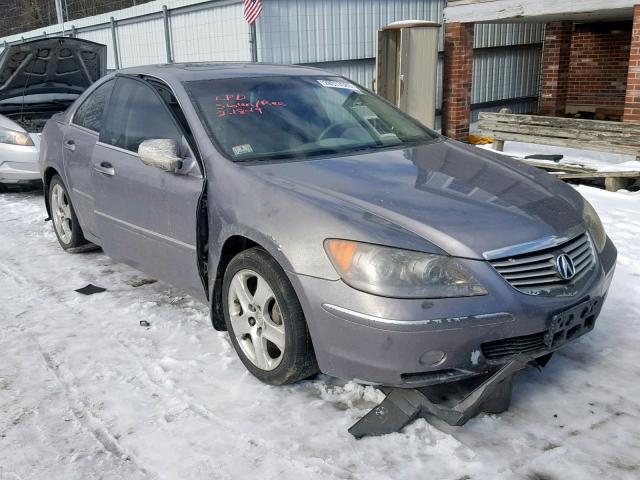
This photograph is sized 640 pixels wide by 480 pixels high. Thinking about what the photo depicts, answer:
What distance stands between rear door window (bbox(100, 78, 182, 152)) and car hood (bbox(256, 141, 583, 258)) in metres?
0.92

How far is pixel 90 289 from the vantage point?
457 centimetres

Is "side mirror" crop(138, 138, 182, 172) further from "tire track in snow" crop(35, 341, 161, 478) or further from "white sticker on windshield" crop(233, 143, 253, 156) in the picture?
"tire track in snow" crop(35, 341, 161, 478)

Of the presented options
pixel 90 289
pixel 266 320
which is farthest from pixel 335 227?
pixel 90 289

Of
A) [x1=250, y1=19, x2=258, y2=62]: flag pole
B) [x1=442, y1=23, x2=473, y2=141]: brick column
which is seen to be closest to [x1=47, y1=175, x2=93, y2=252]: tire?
[x1=250, y1=19, x2=258, y2=62]: flag pole

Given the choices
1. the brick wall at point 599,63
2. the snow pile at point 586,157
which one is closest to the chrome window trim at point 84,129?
the snow pile at point 586,157

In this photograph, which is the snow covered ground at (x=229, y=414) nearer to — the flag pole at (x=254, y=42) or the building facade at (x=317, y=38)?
the flag pole at (x=254, y=42)

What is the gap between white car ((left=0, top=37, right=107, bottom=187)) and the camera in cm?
748

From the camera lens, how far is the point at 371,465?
99.7 inches

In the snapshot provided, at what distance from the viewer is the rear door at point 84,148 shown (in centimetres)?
459

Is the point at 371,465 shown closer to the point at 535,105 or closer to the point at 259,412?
the point at 259,412

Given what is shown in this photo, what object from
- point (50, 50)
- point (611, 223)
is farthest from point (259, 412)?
point (50, 50)

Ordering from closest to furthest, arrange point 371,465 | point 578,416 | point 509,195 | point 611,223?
point 371,465 → point 578,416 → point 509,195 → point 611,223

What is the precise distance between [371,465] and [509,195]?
1413mm

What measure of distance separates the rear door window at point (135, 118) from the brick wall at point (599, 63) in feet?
35.0
